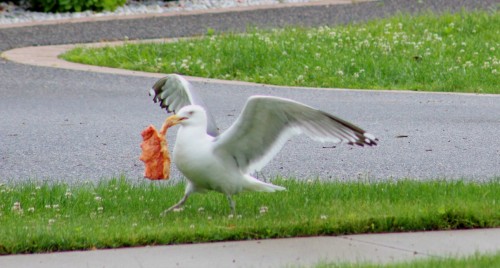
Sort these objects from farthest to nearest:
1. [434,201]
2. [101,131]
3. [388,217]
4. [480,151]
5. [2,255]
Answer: [101,131], [480,151], [434,201], [388,217], [2,255]

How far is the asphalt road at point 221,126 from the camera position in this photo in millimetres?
8562

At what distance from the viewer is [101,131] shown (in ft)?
33.1

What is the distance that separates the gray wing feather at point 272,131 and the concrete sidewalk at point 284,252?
637mm

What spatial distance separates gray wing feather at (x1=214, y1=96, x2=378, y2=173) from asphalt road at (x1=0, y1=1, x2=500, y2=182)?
5.31 feet

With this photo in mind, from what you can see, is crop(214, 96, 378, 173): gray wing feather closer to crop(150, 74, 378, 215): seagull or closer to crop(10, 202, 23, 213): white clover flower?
crop(150, 74, 378, 215): seagull

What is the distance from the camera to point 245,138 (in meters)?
6.45

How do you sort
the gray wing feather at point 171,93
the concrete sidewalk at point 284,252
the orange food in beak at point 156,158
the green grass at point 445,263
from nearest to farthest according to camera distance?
1. the green grass at point 445,263
2. the concrete sidewalk at point 284,252
3. the orange food in beak at point 156,158
4. the gray wing feather at point 171,93

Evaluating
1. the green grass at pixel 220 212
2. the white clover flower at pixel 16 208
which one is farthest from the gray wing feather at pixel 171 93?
the white clover flower at pixel 16 208

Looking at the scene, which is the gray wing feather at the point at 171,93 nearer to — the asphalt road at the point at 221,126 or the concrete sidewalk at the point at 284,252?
the asphalt road at the point at 221,126

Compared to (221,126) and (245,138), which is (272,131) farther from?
(221,126)

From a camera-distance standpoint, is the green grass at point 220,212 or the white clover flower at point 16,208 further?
the white clover flower at point 16,208

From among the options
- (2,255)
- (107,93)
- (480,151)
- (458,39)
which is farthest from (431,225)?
(458,39)

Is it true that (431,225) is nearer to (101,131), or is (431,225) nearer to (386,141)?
(386,141)

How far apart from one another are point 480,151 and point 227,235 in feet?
12.4
